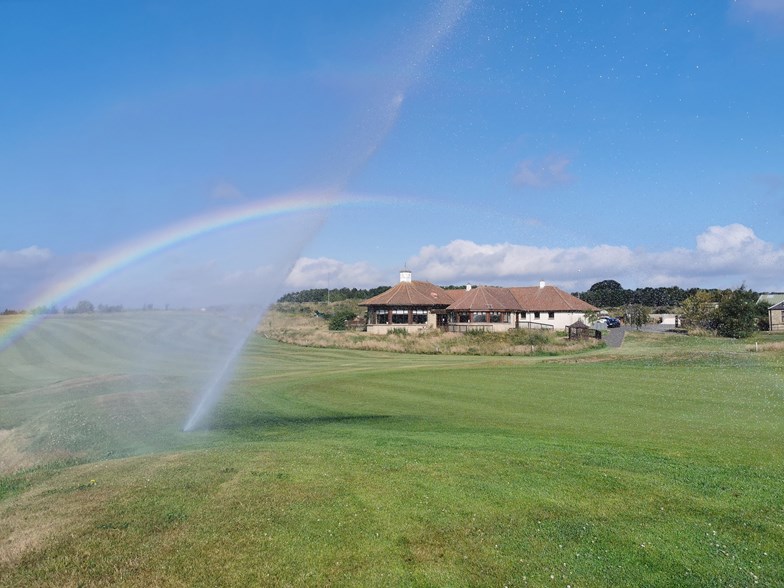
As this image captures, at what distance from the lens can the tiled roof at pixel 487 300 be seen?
80.0 meters

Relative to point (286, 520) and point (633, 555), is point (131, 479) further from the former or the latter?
point (633, 555)

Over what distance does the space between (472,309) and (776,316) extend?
154 ft

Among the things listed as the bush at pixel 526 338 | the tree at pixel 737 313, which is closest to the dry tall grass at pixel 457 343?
the bush at pixel 526 338

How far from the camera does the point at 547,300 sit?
8812cm

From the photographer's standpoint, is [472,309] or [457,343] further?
[472,309]

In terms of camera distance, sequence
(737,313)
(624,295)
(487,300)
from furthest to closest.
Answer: (624,295) < (487,300) < (737,313)

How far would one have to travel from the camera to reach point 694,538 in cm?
784

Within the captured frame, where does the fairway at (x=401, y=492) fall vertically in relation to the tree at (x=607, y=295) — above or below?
below

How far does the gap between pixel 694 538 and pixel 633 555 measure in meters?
1.16

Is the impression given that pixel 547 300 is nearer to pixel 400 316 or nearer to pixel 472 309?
pixel 472 309

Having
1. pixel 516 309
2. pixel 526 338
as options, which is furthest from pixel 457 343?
pixel 516 309

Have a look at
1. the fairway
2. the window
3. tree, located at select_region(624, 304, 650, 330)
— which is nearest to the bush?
the window

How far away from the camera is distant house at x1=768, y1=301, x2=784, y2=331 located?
277 ft

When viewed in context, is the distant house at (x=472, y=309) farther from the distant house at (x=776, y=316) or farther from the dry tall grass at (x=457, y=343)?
the distant house at (x=776, y=316)
